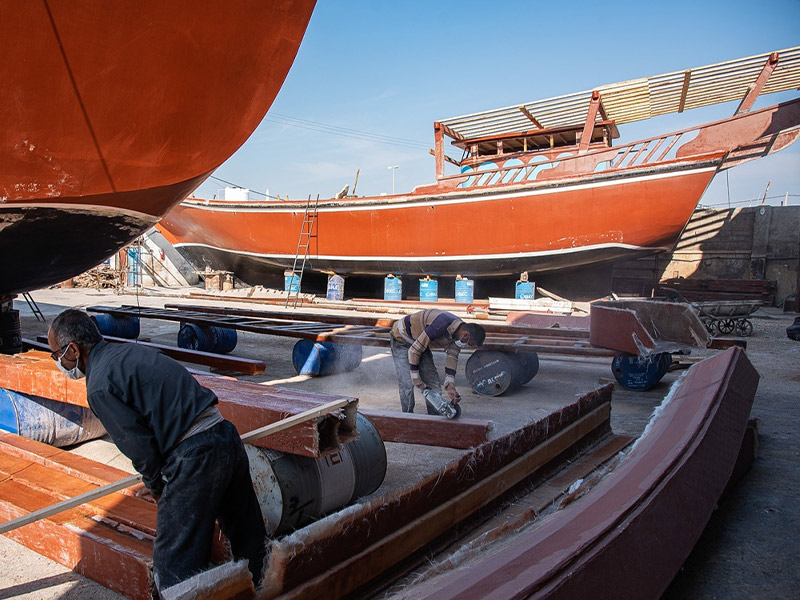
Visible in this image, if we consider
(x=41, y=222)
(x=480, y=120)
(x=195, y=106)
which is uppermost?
→ (x=480, y=120)

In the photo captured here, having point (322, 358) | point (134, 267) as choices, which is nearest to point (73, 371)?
point (322, 358)

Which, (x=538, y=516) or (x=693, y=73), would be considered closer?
(x=538, y=516)

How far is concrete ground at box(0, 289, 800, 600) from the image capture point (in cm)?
241

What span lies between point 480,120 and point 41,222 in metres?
11.4

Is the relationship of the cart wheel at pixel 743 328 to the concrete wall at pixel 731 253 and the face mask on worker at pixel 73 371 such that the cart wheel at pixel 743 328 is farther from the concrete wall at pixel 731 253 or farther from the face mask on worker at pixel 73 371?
the face mask on worker at pixel 73 371

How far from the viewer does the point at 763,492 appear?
3.38 m

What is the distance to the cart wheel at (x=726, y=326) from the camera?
10.3 meters

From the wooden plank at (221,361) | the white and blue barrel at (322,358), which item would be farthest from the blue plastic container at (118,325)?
the white and blue barrel at (322,358)

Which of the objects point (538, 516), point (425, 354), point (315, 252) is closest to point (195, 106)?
point (425, 354)

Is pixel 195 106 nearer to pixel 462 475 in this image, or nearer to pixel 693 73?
pixel 462 475

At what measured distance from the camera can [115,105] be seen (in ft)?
13.0

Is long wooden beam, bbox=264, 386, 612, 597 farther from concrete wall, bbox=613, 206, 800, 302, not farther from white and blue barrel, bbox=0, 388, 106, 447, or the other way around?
concrete wall, bbox=613, 206, 800, 302

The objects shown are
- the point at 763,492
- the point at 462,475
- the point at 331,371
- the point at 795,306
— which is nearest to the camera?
the point at 462,475

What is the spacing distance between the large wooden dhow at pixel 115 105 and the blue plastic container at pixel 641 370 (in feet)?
16.6
